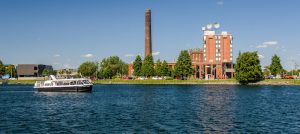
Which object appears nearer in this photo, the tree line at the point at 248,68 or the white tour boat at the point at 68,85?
the white tour boat at the point at 68,85

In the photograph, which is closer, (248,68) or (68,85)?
(68,85)

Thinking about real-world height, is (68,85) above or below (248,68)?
below

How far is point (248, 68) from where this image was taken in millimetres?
190375

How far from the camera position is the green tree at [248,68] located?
7520 inches

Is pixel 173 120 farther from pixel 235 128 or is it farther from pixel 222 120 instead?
pixel 235 128

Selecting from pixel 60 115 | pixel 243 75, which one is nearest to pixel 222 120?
pixel 60 115

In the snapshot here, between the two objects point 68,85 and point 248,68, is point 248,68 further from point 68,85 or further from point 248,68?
point 68,85

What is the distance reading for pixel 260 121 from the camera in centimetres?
5969

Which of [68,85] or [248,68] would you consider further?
[248,68]

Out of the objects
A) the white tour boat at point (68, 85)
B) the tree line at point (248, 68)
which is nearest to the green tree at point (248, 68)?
the tree line at point (248, 68)

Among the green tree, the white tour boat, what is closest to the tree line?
the green tree

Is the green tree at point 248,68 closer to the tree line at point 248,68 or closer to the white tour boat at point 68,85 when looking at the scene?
the tree line at point 248,68

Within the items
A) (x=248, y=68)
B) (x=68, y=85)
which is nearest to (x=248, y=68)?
(x=248, y=68)

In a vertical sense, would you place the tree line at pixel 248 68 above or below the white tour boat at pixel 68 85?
above
